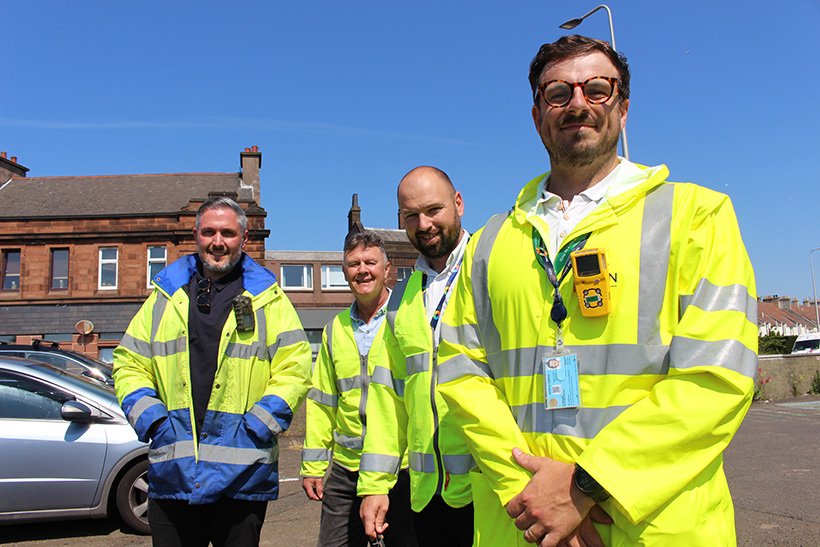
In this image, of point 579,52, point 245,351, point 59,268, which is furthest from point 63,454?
point 59,268

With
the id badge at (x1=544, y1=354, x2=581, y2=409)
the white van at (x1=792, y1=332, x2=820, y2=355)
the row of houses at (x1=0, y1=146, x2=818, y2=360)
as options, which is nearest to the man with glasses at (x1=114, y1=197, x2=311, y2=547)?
the id badge at (x1=544, y1=354, x2=581, y2=409)

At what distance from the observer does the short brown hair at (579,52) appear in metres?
1.91

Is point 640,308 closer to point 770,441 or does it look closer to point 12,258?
point 770,441

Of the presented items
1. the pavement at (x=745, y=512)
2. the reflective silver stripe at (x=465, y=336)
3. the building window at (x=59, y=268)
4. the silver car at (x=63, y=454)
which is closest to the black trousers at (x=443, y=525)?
the reflective silver stripe at (x=465, y=336)

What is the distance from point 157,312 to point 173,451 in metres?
0.78

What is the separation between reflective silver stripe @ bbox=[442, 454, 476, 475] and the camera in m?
2.40

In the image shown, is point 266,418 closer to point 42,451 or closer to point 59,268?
point 42,451

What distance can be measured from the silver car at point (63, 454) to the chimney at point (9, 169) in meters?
32.3

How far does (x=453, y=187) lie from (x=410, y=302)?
Result: 0.71m

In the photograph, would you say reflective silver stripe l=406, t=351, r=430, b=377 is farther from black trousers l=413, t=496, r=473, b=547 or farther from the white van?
the white van

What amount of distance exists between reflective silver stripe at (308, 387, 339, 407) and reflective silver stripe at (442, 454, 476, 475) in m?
1.31

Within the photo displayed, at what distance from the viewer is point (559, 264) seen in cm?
178

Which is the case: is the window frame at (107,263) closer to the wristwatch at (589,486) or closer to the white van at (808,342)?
the wristwatch at (589,486)

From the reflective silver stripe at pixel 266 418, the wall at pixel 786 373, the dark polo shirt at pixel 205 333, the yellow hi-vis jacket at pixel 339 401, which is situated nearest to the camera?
the reflective silver stripe at pixel 266 418
